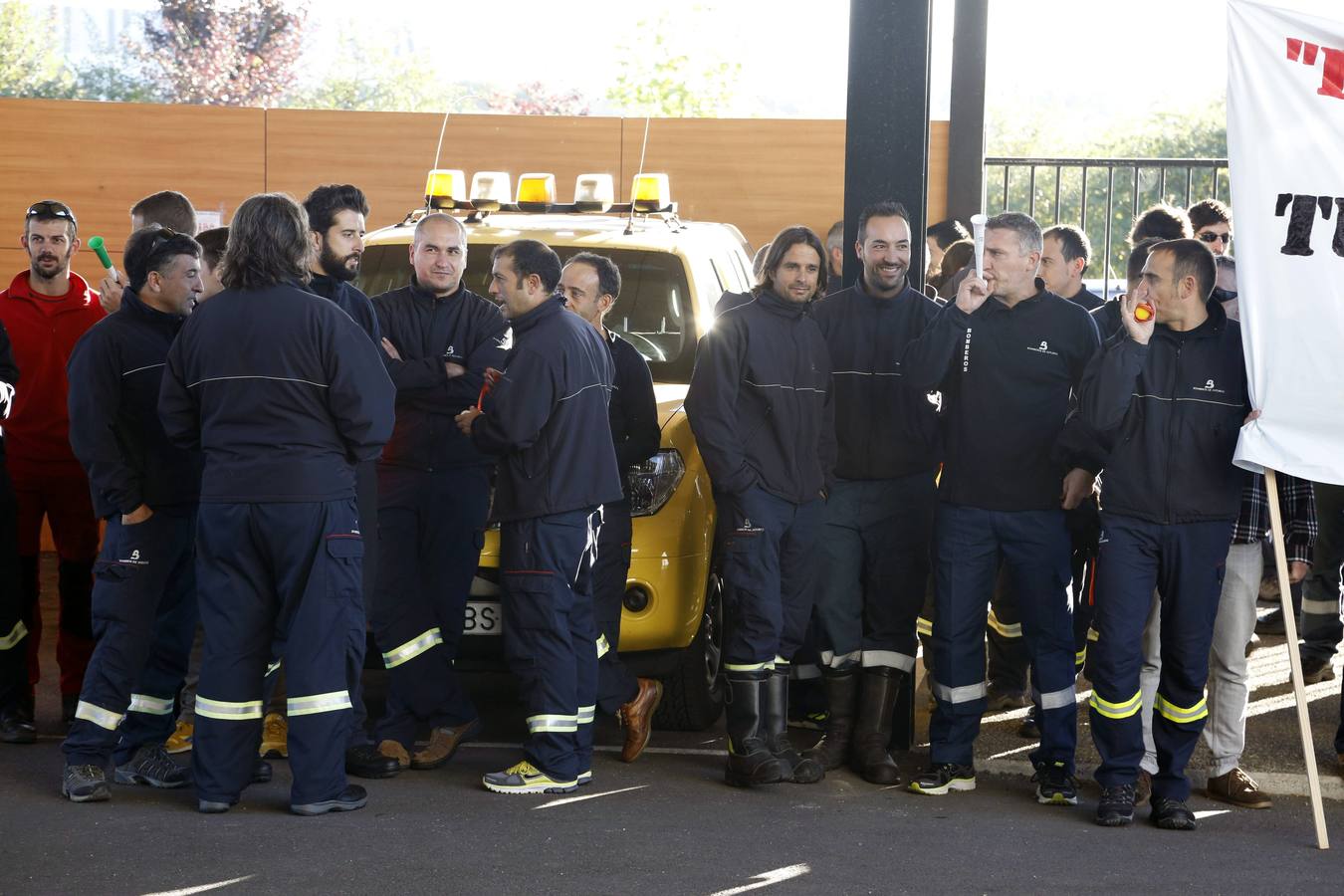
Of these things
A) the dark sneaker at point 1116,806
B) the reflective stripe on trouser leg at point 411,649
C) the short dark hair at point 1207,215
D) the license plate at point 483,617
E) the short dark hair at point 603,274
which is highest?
the short dark hair at point 1207,215

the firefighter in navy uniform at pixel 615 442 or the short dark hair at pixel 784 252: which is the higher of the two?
the short dark hair at pixel 784 252

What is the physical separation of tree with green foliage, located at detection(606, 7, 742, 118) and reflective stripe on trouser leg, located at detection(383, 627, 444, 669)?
37.9 metres

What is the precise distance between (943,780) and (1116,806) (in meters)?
0.67

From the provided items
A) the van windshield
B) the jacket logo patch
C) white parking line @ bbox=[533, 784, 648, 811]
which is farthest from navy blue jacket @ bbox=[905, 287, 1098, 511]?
white parking line @ bbox=[533, 784, 648, 811]

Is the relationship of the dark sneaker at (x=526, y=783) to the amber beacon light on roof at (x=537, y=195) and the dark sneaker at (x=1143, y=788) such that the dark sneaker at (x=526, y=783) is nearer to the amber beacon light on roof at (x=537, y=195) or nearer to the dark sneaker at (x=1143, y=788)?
the dark sneaker at (x=1143, y=788)

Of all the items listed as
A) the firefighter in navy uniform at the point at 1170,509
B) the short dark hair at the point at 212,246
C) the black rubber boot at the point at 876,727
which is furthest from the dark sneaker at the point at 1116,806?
the short dark hair at the point at 212,246

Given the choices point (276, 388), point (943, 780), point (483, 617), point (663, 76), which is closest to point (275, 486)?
point (276, 388)

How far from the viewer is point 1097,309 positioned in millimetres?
6914

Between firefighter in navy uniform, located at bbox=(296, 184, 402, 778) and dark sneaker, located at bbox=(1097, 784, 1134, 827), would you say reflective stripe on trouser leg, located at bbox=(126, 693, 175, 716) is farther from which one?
dark sneaker, located at bbox=(1097, 784, 1134, 827)

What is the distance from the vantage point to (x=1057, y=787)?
19.8ft

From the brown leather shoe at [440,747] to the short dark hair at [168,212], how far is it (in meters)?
2.56

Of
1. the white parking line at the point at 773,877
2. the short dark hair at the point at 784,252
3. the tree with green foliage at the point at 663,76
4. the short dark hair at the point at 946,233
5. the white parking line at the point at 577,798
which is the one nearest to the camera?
the white parking line at the point at 773,877

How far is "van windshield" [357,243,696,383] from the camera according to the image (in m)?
7.37

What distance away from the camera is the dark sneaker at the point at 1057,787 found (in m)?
6.03
